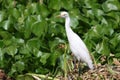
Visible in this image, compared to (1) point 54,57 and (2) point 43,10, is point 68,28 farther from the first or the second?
(2) point 43,10

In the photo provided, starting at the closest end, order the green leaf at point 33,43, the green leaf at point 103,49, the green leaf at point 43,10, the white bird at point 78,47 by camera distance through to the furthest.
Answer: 1. the white bird at point 78,47
2. the green leaf at point 103,49
3. the green leaf at point 33,43
4. the green leaf at point 43,10

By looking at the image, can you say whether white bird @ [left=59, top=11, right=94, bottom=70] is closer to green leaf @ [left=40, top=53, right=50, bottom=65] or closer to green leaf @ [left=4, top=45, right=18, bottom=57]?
green leaf @ [left=40, top=53, right=50, bottom=65]

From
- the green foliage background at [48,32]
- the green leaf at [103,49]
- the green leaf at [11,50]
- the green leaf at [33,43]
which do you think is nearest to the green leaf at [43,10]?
the green foliage background at [48,32]

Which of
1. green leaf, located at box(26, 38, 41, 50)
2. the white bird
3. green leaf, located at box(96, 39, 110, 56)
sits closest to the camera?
the white bird

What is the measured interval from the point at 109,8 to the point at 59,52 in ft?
3.27

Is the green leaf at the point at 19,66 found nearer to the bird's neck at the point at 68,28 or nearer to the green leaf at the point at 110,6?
the bird's neck at the point at 68,28

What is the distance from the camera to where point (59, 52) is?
6.22 metres

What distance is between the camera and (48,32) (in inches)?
254

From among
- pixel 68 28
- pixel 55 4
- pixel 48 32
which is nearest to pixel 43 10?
pixel 55 4

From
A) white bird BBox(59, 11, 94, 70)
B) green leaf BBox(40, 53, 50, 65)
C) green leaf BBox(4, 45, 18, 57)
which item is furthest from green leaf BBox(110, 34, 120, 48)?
green leaf BBox(4, 45, 18, 57)

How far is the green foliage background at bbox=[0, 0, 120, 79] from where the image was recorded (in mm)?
6238

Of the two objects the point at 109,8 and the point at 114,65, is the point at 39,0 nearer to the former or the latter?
the point at 109,8

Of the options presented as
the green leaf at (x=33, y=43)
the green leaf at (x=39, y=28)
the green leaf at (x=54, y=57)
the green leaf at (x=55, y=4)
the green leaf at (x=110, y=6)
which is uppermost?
the green leaf at (x=55, y=4)

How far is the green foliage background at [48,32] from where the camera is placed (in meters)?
6.24
